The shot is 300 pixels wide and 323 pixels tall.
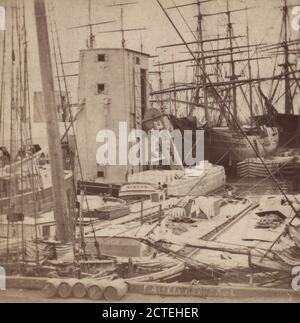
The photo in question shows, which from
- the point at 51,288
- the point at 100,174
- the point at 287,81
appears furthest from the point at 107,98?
the point at 51,288

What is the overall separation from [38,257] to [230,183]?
178cm

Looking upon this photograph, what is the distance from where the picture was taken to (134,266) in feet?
14.3

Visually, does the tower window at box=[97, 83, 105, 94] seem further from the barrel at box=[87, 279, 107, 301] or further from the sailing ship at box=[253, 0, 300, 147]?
the barrel at box=[87, 279, 107, 301]

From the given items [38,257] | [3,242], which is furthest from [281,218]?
[3,242]

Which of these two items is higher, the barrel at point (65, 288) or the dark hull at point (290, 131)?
the dark hull at point (290, 131)

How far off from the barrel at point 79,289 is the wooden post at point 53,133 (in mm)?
382

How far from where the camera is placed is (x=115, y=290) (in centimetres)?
425

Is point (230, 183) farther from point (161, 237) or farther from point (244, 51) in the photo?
point (244, 51)

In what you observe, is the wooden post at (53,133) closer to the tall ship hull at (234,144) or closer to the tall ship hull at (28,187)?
the tall ship hull at (28,187)

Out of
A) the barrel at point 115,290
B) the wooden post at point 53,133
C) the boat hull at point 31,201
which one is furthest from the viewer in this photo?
the boat hull at point 31,201

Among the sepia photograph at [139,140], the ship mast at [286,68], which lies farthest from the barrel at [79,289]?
the ship mast at [286,68]

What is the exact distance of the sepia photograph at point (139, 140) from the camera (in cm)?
443

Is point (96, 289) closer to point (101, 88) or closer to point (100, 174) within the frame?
point (100, 174)

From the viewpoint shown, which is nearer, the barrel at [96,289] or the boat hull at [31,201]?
the barrel at [96,289]
